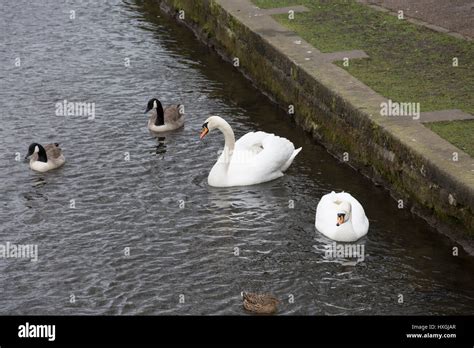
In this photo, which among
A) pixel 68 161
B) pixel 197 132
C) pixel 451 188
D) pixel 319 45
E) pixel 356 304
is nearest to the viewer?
pixel 356 304

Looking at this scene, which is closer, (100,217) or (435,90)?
(100,217)

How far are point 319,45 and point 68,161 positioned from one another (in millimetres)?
5235

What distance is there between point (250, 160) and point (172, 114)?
2.48 m

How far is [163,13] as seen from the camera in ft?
90.4

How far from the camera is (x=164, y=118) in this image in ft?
65.1

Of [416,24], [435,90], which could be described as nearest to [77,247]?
[435,90]

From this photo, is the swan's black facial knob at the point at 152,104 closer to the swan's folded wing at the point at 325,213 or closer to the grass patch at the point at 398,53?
the grass patch at the point at 398,53

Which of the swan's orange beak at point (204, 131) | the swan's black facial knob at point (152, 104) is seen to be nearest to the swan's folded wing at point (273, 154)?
the swan's orange beak at point (204, 131)

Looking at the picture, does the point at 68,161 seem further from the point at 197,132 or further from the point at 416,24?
the point at 416,24

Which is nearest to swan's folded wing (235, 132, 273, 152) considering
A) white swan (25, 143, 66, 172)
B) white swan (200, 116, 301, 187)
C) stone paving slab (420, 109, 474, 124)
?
white swan (200, 116, 301, 187)

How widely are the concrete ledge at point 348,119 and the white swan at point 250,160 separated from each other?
3.49ft

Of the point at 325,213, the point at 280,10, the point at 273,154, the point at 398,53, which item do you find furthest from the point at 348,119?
the point at 280,10

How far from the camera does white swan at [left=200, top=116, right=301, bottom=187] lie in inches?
698

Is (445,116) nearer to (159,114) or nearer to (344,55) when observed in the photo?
(344,55)
